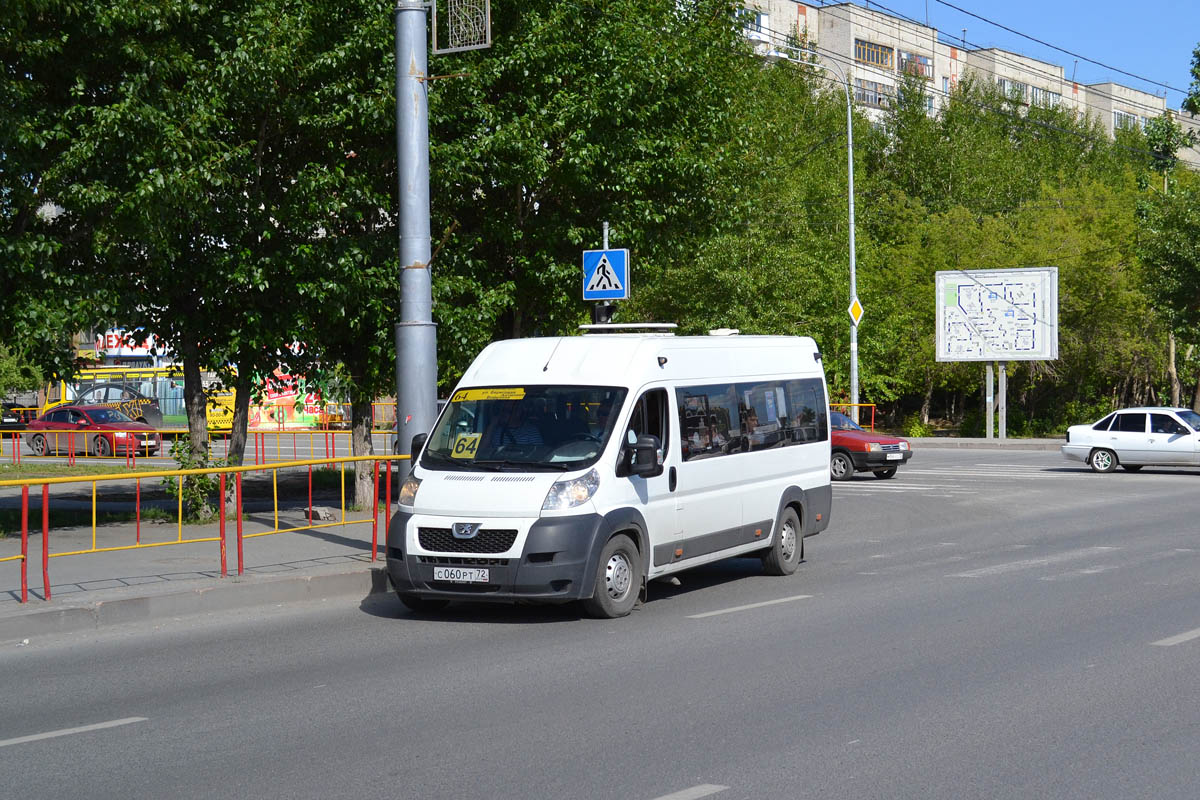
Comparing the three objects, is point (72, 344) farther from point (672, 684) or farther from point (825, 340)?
point (825, 340)

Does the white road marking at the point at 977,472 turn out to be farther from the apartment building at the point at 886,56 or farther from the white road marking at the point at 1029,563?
the apartment building at the point at 886,56

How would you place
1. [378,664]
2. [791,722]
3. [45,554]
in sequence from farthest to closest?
[45,554]
[378,664]
[791,722]

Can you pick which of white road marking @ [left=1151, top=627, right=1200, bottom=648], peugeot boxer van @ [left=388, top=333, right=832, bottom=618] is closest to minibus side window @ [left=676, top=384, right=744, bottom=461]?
peugeot boxer van @ [left=388, top=333, right=832, bottom=618]

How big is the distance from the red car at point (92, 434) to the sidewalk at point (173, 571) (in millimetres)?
22921

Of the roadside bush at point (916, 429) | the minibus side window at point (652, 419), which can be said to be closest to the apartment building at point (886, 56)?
the roadside bush at point (916, 429)

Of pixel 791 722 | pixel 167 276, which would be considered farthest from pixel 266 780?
pixel 167 276

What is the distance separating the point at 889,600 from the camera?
11.3 meters

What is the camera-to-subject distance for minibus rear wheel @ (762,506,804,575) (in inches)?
515

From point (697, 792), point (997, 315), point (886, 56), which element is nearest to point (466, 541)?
point (697, 792)

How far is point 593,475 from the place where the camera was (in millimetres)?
10344

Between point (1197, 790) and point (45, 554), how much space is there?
28.6 ft

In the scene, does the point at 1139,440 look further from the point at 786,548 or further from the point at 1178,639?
the point at 1178,639

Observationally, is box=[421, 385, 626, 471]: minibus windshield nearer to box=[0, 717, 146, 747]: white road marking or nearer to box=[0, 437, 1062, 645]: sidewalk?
box=[0, 437, 1062, 645]: sidewalk

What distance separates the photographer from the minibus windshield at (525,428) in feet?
34.9
